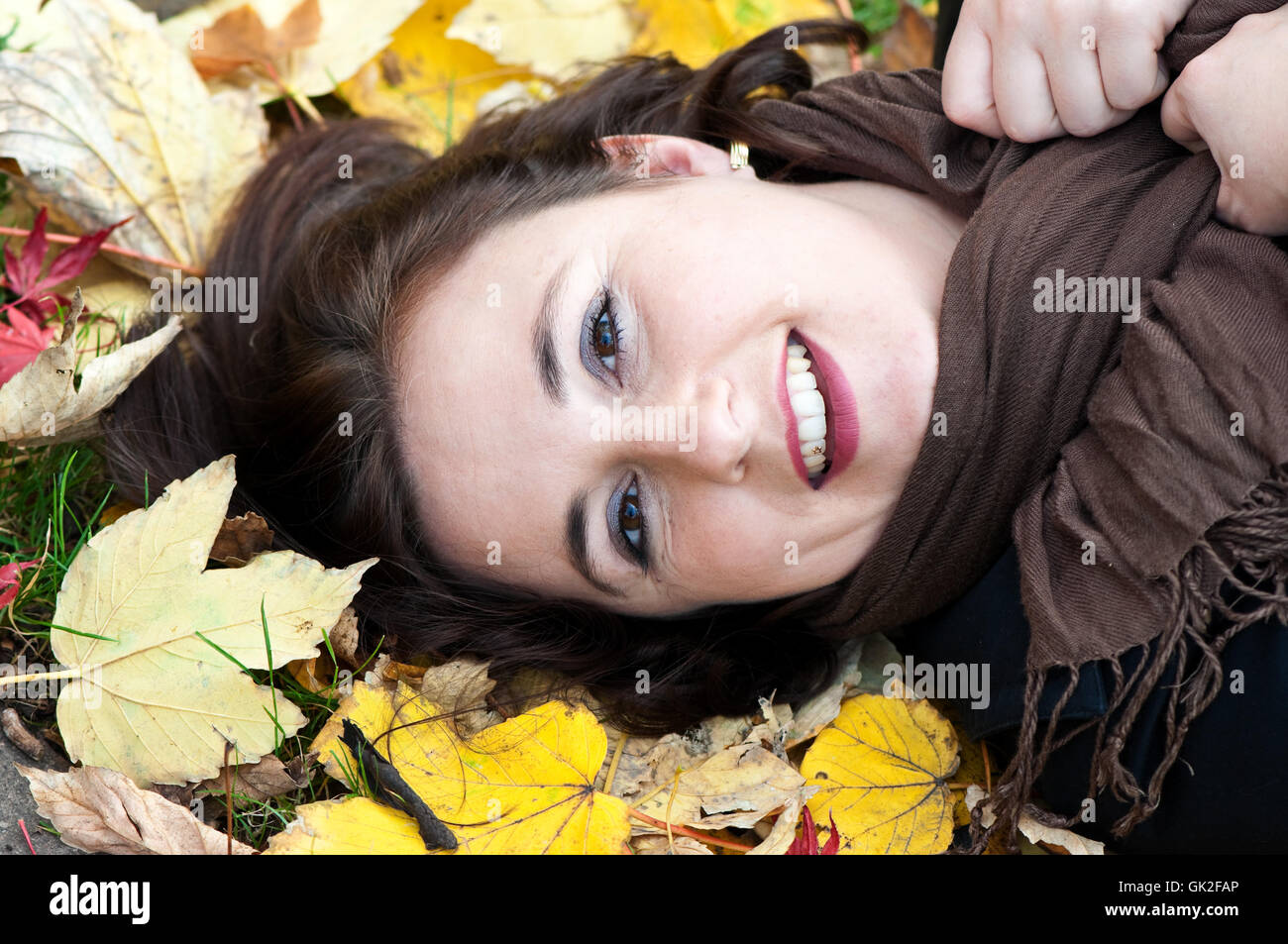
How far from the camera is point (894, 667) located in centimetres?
212

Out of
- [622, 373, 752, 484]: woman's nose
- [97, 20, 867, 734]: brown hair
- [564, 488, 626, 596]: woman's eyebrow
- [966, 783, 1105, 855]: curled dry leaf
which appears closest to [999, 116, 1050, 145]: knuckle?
[97, 20, 867, 734]: brown hair

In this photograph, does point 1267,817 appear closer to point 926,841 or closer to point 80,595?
point 926,841

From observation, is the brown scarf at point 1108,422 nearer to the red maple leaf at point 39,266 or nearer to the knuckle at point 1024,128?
the knuckle at point 1024,128

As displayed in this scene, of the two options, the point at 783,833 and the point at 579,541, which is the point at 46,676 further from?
the point at 783,833

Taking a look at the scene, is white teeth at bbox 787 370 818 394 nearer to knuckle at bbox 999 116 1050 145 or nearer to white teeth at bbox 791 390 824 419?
white teeth at bbox 791 390 824 419

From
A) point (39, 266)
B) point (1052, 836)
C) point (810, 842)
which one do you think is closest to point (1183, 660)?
point (1052, 836)

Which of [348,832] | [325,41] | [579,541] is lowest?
[348,832]

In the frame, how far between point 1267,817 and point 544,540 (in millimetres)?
1219

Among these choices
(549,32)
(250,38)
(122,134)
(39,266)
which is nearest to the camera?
(39,266)

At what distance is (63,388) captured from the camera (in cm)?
184

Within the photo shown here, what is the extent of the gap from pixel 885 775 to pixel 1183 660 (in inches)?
19.9

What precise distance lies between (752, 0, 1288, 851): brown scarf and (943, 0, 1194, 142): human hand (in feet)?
0.13

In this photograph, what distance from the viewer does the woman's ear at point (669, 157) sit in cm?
216

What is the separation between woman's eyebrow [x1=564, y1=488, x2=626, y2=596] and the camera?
6.14ft
